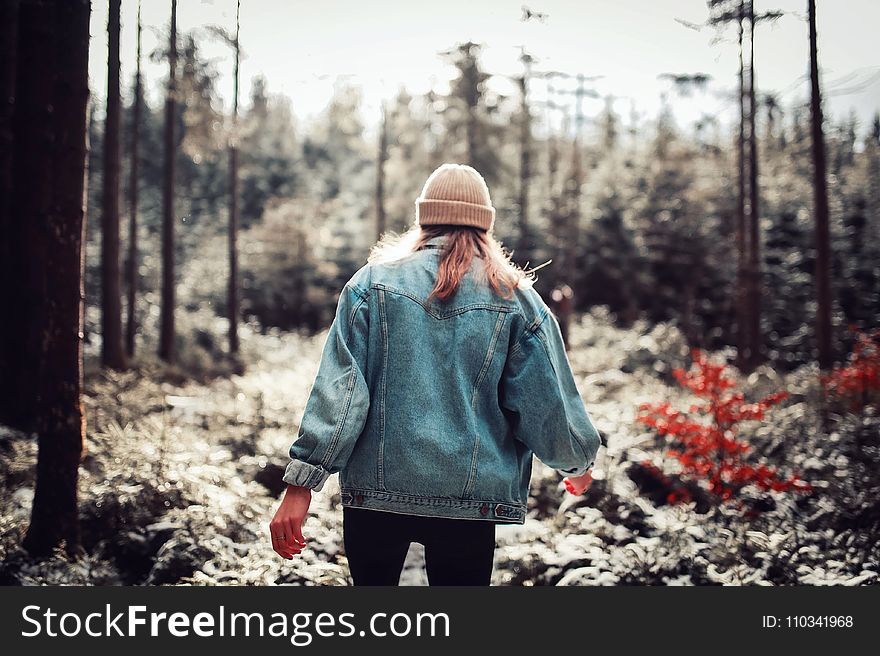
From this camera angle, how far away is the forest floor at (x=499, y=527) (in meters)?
4.73

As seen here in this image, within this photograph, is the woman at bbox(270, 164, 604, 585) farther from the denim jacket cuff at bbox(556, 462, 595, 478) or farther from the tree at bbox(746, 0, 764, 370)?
the tree at bbox(746, 0, 764, 370)

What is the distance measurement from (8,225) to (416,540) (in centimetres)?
805

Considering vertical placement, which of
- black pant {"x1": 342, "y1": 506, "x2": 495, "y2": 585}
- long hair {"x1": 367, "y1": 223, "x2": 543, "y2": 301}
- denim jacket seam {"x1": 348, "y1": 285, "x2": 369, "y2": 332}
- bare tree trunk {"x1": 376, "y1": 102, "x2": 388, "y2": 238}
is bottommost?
black pant {"x1": 342, "y1": 506, "x2": 495, "y2": 585}

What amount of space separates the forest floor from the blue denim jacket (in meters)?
2.21

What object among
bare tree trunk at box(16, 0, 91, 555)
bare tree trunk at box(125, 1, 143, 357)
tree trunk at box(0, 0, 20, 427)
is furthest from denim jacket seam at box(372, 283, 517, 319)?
bare tree trunk at box(125, 1, 143, 357)

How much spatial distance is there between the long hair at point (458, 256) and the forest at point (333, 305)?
8.50 ft

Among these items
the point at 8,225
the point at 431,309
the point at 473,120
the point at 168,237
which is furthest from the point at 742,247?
the point at 431,309

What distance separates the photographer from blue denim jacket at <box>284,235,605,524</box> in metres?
2.40

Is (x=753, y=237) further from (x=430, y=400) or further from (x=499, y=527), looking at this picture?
(x=430, y=400)

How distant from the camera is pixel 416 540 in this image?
8.25 ft

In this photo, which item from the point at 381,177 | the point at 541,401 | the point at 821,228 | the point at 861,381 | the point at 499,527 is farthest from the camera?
the point at 381,177

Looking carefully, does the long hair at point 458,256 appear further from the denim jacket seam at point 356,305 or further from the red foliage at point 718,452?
the red foliage at point 718,452

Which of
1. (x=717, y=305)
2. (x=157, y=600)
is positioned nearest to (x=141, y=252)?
(x=717, y=305)

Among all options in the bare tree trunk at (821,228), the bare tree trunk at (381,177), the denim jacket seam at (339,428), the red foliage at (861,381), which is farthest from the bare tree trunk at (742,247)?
the denim jacket seam at (339,428)
